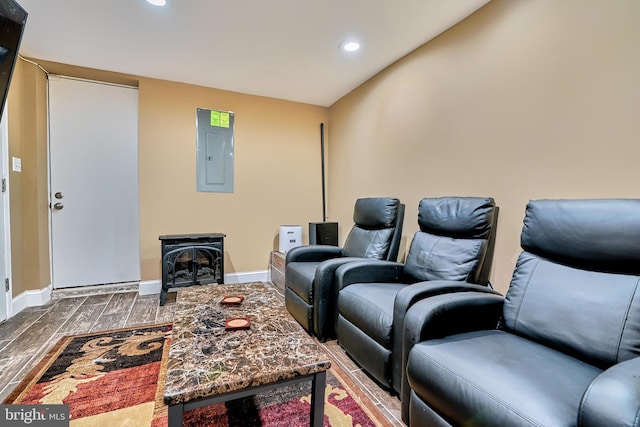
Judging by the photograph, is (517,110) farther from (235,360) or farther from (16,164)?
(16,164)

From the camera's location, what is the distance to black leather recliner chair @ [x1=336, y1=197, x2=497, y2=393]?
4.92ft

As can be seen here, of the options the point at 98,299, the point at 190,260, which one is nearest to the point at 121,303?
the point at 98,299

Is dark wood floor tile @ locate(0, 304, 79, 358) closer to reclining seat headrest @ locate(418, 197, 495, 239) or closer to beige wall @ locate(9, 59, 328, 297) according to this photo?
beige wall @ locate(9, 59, 328, 297)

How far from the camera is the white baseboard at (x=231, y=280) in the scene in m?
3.22

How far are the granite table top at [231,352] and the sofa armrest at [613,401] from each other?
74 centimetres

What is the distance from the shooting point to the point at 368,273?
204cm

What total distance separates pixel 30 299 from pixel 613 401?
403cm

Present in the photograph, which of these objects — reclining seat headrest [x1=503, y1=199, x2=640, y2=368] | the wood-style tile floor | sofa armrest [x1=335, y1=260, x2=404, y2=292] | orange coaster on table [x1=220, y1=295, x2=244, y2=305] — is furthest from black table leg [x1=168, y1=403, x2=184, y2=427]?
reclining seat headrest [x1=503, y1=199, x2=640, y2=368]

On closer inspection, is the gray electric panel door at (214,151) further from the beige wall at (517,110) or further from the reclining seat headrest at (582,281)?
the reclining seat headrest at (582,281)

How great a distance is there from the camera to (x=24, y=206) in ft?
9.11

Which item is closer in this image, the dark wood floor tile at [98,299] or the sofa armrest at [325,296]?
the sofa armrest at [325,296]

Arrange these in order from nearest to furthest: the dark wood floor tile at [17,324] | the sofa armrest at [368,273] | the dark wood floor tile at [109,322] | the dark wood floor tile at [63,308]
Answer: the sofa armrest at [368,273] → the dark wood floor tile at [17,324] → the dark wood floor tile at [109,322] → the dark wood floor tile at [63,308]

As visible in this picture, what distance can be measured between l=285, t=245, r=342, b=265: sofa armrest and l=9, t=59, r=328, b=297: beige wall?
3.85ft

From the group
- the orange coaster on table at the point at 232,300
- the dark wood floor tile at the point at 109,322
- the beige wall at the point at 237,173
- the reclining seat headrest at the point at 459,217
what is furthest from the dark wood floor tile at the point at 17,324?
the reclining seat headrest at the point at 459,217
